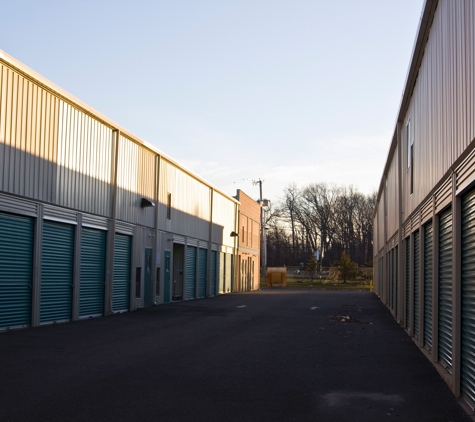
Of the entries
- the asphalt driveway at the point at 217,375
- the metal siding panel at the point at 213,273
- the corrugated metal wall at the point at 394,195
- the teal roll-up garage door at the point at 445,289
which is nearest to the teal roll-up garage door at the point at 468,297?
the asphalt driveway at the point at 217,375

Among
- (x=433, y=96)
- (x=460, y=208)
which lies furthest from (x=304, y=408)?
(x=433, y=96)

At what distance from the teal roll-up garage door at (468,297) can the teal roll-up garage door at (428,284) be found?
376cm

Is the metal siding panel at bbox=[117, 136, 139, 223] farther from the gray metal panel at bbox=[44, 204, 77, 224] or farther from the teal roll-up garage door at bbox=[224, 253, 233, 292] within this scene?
the teal roll-up garage door at bbox=[224, 253, 233, 292]

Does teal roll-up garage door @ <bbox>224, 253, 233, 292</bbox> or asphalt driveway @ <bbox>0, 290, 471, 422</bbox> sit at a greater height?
teal roll-up garage door @ <bbox>224, 253, 233, 292</bbox>

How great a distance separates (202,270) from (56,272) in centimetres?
1768

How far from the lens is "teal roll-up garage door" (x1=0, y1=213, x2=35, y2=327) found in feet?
49.1

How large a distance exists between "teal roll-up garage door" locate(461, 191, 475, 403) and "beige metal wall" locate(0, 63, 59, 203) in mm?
10829

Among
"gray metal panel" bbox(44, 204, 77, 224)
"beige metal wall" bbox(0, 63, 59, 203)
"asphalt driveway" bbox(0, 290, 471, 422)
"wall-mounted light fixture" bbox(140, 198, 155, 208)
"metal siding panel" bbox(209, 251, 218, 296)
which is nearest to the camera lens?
"asphalt driveway" bbox(0, 290, 471, 422)

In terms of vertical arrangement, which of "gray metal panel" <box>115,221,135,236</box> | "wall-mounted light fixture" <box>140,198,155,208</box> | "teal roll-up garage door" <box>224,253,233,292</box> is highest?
"wall-mounted light fixture" <box>140,198,155,208</box>

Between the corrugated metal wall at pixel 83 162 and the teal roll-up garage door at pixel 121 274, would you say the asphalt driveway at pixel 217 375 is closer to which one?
the corrugated metal wall at pixel 83 162

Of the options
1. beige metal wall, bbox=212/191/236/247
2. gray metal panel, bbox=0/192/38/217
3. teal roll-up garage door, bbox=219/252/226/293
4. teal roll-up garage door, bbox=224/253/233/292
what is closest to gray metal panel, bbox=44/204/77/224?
gray metal panel, bbox=0/192/38/217

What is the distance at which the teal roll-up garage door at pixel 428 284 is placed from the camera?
38.0 ft

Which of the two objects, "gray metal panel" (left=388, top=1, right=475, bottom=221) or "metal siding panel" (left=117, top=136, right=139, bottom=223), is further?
"metal siding panel" (left=117, top=136, right=139, bottom=223)

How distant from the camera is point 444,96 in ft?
30.1
